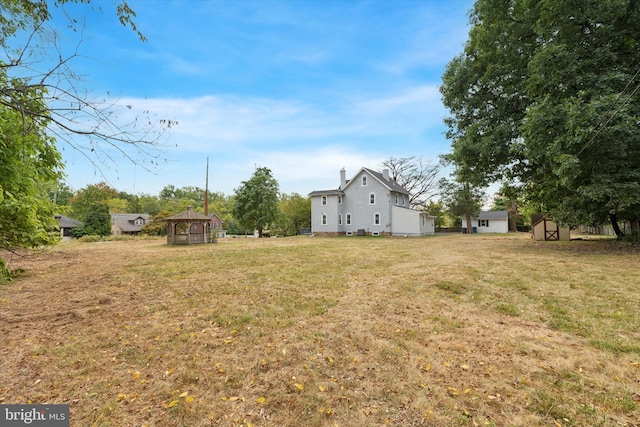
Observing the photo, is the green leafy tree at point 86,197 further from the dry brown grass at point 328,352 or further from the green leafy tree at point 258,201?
the dry brown grass at point 328,352

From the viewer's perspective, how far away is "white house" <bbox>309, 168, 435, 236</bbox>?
2841 centimetres

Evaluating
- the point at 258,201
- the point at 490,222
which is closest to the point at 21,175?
the point at 258,201

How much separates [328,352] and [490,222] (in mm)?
43696

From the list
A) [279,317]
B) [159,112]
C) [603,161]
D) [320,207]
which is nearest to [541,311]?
[279,317]

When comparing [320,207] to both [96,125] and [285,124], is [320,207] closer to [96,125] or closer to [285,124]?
[285,124]

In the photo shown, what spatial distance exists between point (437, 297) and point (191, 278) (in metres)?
6.65

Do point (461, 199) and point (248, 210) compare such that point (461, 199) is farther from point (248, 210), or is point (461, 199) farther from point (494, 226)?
point (248, 210)

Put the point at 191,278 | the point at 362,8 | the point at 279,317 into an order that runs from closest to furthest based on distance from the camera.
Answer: the point at 279,317
the point at 191,278
the point at 362,8

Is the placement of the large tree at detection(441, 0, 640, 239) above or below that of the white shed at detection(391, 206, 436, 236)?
above

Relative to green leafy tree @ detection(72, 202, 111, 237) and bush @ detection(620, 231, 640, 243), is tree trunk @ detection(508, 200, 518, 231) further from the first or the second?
green leafy tree @ detection(72, 202, 111, 237)

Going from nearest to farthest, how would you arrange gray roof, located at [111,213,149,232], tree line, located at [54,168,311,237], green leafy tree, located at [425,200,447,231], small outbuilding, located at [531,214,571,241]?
small outbuilding, located at [531,214,571,241] → tree line, located at [54,168,311,237] → green leafy tree, located at [425,200,447,231] → gray roof, located at [111,213,149,232]

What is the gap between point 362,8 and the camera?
1000cm

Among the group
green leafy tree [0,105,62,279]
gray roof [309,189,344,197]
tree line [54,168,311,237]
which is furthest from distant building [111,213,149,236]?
green leafy tree [0,105,62,279]

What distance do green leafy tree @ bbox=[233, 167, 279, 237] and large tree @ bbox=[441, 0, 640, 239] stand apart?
813 inches
